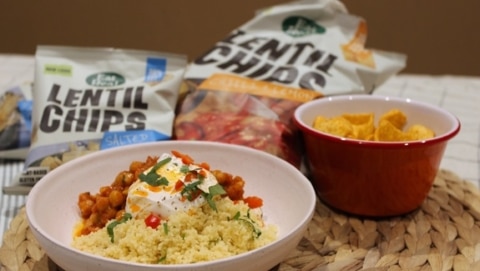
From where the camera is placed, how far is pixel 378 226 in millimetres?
983

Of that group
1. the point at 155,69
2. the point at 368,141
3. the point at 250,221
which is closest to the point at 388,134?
the point at 368,141

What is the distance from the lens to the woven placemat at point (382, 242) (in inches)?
34.1

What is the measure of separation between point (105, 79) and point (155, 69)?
103 millimetres

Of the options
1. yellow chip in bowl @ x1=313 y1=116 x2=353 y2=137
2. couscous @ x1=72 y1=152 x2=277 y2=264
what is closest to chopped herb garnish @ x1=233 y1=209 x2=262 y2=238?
couscous @ x1=72 y1=152 x2=277 y2=264

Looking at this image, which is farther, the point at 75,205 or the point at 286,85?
the point at 286,85

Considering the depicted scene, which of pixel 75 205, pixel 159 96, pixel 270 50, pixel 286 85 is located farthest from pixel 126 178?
pixel 270 50

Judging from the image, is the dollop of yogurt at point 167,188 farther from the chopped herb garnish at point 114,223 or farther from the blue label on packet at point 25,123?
the blue label on packet at point 25,123

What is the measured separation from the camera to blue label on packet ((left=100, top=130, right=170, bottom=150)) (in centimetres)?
115

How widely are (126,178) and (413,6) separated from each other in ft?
7.56

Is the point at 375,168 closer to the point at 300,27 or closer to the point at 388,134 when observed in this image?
the point at 388,134

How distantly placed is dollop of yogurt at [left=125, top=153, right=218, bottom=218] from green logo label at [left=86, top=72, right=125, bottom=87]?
387 millimetres

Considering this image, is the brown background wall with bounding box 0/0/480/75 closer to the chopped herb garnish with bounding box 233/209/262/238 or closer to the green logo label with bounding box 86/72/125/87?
the green logo label with bounding box 86/72/125/87

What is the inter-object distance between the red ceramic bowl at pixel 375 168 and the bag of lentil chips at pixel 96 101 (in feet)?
1.00

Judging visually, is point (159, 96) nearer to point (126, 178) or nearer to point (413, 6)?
point (126, 178)
